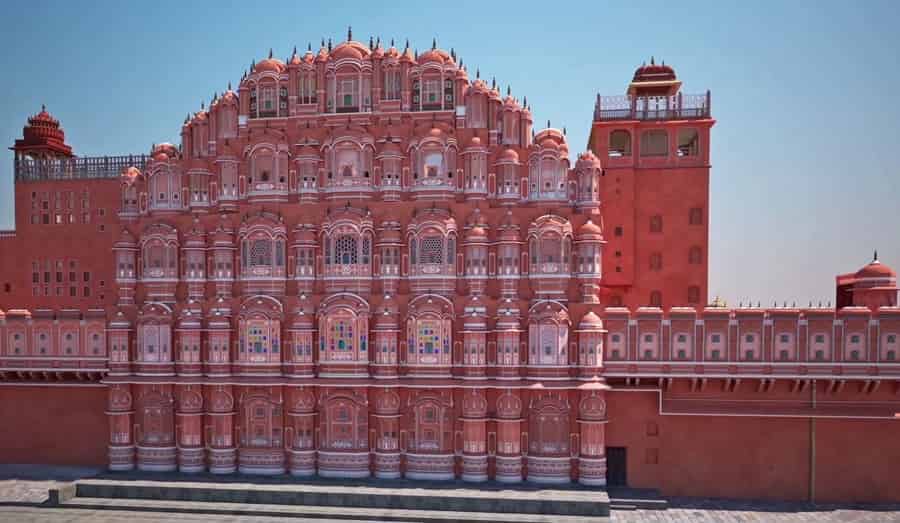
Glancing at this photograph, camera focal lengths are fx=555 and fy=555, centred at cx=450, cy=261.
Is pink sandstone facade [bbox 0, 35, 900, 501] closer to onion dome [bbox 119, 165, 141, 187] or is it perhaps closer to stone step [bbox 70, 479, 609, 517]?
onion dome [bbox 119, 165, 141, 187]

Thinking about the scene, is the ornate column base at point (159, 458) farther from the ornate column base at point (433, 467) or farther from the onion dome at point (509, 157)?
the onion dome at point (509, 157)

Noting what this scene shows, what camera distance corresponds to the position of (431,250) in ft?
67.9

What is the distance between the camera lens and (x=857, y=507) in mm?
19156

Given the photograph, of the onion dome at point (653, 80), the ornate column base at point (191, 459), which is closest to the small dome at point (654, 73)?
the onion dome at point (653, 80)

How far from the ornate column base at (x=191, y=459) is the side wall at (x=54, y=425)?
12.3 ft

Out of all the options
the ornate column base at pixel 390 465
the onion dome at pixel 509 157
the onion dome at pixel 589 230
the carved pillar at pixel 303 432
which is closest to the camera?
the onion dome at pixel 589 230

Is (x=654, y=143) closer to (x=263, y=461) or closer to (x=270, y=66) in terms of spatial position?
(x=270, y=66)

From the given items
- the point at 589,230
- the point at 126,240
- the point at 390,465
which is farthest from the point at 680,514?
the point at 126,240

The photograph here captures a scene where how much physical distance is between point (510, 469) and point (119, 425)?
15112 mm

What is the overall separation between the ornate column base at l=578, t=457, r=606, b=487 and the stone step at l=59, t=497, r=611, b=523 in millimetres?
1847

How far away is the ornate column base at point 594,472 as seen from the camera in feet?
64.1

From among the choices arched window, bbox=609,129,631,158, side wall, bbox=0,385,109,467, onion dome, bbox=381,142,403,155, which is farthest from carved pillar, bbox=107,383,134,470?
arched window, bbox=609,129,631,158

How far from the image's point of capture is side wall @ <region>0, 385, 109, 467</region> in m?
22.6

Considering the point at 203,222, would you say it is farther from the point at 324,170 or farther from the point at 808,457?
the point at 808,457
